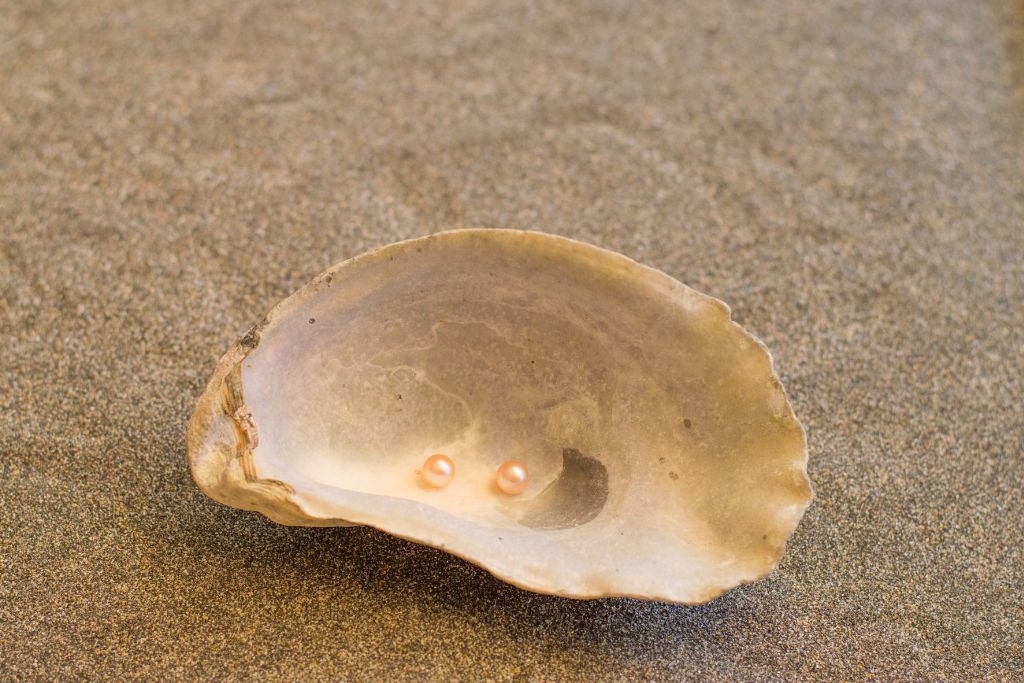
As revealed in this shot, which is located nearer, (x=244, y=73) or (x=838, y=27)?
(x=244, y=73)

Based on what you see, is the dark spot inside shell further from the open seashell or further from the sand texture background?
the sand texture background

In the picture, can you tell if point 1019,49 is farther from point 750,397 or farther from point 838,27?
point 750,397

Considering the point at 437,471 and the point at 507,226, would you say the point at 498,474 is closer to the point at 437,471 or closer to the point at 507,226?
the point at 437,471

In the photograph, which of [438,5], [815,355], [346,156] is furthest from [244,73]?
[815,355]

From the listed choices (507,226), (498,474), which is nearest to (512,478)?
(498,474)

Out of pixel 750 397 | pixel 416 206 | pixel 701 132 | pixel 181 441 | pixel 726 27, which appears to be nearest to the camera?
pixel 750 397
